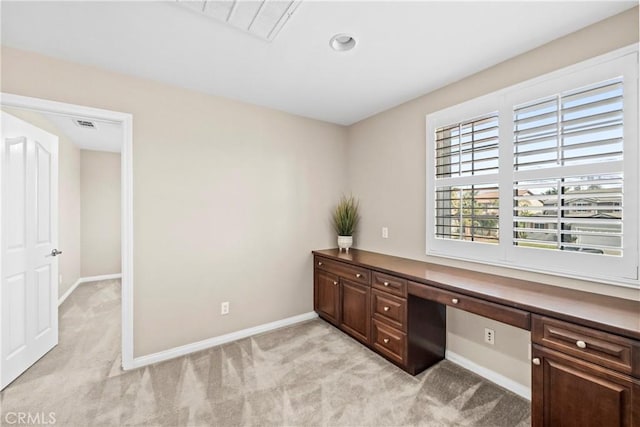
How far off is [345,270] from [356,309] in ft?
1.28

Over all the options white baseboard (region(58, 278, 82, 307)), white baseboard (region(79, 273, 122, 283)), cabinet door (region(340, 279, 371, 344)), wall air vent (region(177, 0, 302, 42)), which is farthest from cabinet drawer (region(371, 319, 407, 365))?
white baseboard (region(79, 273, 122, 283))

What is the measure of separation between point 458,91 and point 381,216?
1.43m

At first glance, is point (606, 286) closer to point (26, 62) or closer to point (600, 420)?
point (600, 420)

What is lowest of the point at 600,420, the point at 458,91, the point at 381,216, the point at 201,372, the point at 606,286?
the point at 201,372

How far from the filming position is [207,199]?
2.74m

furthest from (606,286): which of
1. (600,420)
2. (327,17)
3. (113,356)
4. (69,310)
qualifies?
(69,310)

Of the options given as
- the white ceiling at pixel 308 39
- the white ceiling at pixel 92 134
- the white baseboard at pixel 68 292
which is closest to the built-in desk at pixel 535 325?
the white ceiling at pixel 308 39

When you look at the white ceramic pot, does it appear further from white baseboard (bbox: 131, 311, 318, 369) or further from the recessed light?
the recessed light

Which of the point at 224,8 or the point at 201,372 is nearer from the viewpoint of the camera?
the point at 224,8

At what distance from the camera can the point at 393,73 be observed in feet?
7.66

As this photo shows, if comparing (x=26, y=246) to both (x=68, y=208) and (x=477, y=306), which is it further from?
(x=477, y=306)

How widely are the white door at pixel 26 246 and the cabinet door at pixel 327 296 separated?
8.49ft

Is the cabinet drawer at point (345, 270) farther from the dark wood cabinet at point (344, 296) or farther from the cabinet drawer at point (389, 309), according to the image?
the cabinet drawer at point (389, 309)

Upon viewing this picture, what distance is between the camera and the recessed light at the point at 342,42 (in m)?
1.87
